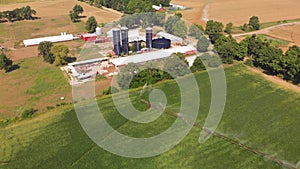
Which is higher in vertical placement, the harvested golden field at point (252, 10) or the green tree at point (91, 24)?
the harvested golden field at point (252, 10)

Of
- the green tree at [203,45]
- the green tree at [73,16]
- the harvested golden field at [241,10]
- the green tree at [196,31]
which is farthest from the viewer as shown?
the harvested golden field at [241,10]

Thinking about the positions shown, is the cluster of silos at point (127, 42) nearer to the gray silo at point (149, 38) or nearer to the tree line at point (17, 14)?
the gray silo at point (149, 38)

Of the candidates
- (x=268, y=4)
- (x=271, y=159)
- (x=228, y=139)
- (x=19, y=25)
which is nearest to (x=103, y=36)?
(x=19, y=25)

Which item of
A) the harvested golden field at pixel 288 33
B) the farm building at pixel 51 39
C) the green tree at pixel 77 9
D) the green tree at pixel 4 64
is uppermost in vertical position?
the green tree at pixel 77 9

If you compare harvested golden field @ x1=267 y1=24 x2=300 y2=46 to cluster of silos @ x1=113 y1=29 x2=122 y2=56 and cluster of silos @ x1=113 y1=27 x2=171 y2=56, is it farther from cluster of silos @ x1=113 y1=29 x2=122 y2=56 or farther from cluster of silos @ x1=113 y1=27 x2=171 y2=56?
cluster of silos @ x1=113 y1=29 x2=122 y2=56

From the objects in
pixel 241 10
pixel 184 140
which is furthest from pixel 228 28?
pixel 184 140

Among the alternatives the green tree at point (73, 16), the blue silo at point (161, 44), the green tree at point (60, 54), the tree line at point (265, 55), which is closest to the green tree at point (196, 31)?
the blue silo at point (161, 44)

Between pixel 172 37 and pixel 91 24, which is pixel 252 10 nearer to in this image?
pixel 172 37
